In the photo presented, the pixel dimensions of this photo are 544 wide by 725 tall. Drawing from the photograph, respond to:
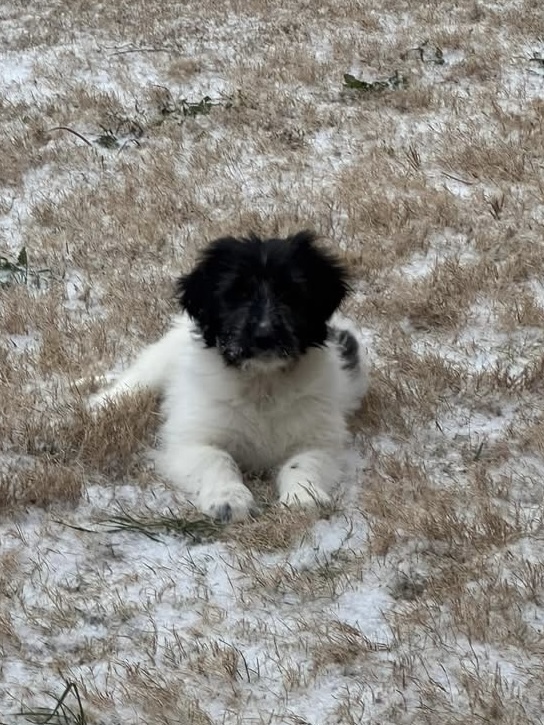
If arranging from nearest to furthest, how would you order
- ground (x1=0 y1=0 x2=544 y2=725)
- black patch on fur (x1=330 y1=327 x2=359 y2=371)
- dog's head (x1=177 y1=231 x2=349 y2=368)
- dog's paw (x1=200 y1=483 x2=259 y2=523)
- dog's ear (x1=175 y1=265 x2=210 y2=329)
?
ground (x1=0 y1=0 x2=544 y2=725) < dog's paw (x1=200 y1=483 x2=259 y2=523) < dog's head (x1=177 y1=231 x2=349 y2=368) < dog's ear (x1=175 y1=265 x2=210 y2=329) < black patch on fur (x1=330 y1=327 x2=359 y2=371)

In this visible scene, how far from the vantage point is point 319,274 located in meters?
4.84

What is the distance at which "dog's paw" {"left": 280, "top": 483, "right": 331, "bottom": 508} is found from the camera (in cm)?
429

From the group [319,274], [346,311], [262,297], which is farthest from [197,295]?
[346,311]

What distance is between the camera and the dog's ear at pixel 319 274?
4.77 meters

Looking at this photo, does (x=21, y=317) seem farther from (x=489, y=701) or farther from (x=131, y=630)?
(x=489, y=701)

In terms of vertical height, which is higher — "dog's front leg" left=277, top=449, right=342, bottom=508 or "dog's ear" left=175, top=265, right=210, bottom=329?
"dog's ear" left=175, top=265, right=210, bottom=329

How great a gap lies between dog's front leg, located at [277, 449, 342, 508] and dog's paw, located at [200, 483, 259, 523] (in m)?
0.16

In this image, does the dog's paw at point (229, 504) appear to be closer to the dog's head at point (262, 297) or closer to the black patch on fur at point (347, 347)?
the dog's head at point (262, 297)

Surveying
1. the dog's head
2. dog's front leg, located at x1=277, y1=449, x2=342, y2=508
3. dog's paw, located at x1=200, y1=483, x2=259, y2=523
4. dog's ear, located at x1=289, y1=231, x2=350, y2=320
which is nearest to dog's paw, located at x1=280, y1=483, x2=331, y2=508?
dog's front leg, located at x1=277, y1=449, x2=342, y2=508

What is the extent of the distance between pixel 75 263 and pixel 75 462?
2653 millimetres

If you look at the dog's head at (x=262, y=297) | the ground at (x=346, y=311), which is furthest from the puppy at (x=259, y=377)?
the ground at (x=346, y=311)

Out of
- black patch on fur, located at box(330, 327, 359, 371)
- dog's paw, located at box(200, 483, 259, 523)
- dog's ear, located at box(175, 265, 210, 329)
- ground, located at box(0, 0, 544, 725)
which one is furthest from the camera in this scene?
black patch on fur, located at box(330, 327, 359, 371)

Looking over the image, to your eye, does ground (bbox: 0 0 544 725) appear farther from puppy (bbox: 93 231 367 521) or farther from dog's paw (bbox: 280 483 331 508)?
puppy (bbox: 93 231 367 521)

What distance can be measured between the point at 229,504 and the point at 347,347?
1392 mm
